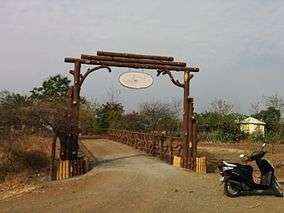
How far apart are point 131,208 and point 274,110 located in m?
48.5

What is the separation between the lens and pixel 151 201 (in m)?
11.0

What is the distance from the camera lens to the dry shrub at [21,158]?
18.8 metres

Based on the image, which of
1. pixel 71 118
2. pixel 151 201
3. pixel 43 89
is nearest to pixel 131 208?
pixel 151 201

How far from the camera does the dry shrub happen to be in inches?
742

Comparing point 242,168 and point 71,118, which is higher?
point 71,118

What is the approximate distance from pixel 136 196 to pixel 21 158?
10043 millimetres

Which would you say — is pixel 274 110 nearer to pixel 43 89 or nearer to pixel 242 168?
pixel 43 89

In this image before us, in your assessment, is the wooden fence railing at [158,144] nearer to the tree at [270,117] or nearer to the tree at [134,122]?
the tree at [134,122]

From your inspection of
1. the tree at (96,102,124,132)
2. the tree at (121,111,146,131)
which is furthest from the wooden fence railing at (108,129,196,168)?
the tree at (96,102,124,132)

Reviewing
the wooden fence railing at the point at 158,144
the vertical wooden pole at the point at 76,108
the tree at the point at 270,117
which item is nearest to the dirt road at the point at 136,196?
the vertical wooden pole at the point at 76,108

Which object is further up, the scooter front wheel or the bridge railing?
the bridge railing

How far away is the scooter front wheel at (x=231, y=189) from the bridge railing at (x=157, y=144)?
7390 millimetres

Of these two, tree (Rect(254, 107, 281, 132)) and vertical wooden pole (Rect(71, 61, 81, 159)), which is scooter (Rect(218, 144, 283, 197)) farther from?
tree (Rect(254, 107, 281, 132))

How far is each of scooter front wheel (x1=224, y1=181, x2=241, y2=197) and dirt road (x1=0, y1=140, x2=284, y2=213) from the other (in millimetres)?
211
